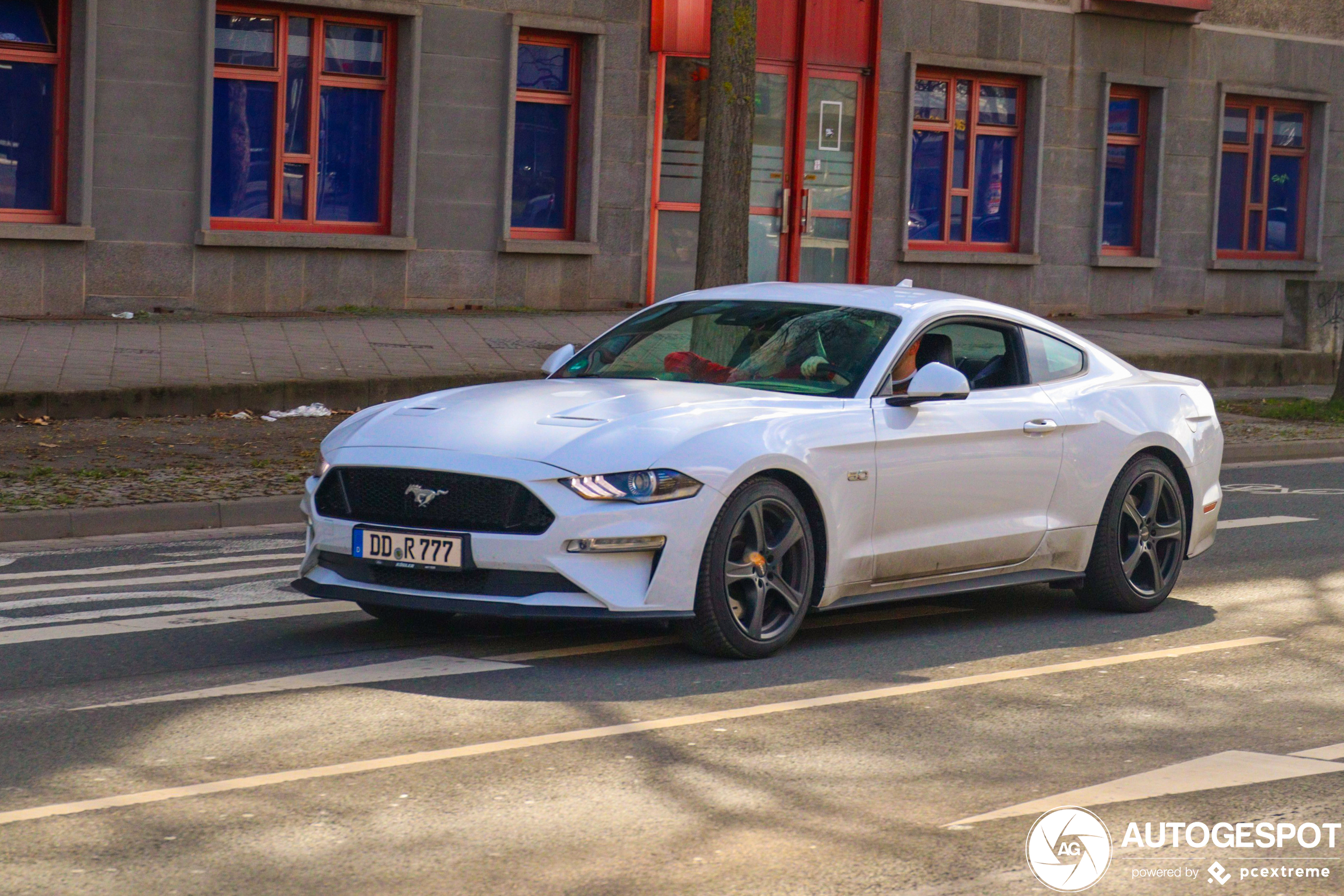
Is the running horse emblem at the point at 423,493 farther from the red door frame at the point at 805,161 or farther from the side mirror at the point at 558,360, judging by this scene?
the red door frame at the point at 805,161

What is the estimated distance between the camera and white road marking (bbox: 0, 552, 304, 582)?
355 inches

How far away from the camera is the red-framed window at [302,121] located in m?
20.4

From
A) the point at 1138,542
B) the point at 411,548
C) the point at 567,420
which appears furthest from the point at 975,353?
the point at 411,548

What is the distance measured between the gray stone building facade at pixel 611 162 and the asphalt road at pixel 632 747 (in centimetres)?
1152

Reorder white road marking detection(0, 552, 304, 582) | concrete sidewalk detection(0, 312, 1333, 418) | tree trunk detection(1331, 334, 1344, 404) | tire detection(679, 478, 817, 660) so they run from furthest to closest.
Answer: tree trunk detection(1331, 334, 1344, 404), concrete sidewalk detection(0, 312, 1333, 418), white road marking detection(0, 552, 304, 582), tire detection(679, 478, 817, 660)

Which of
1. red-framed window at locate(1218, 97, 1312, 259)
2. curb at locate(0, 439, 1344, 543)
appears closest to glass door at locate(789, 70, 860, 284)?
red-framed window at locate(1218, 97, 1312, 259)

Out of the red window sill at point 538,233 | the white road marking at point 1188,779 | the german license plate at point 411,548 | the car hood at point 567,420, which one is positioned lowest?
the white road marking at point 1188,779

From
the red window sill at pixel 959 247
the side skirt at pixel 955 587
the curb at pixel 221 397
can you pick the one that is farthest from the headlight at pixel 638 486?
the red window sill at pixel 959 247

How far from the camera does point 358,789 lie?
520 centimetres

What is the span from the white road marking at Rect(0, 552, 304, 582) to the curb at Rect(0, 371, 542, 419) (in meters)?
4.04

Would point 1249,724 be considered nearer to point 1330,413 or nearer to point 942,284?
point 1330,413

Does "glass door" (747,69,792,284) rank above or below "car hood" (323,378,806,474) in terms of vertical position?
above

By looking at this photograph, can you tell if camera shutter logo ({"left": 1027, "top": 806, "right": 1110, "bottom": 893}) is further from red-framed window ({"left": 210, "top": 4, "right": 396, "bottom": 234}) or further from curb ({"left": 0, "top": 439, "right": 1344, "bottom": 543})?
red-framed window ({"left": 210, "top": 4, "right": 396, "bottom": 234})

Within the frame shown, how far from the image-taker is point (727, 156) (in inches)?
605
